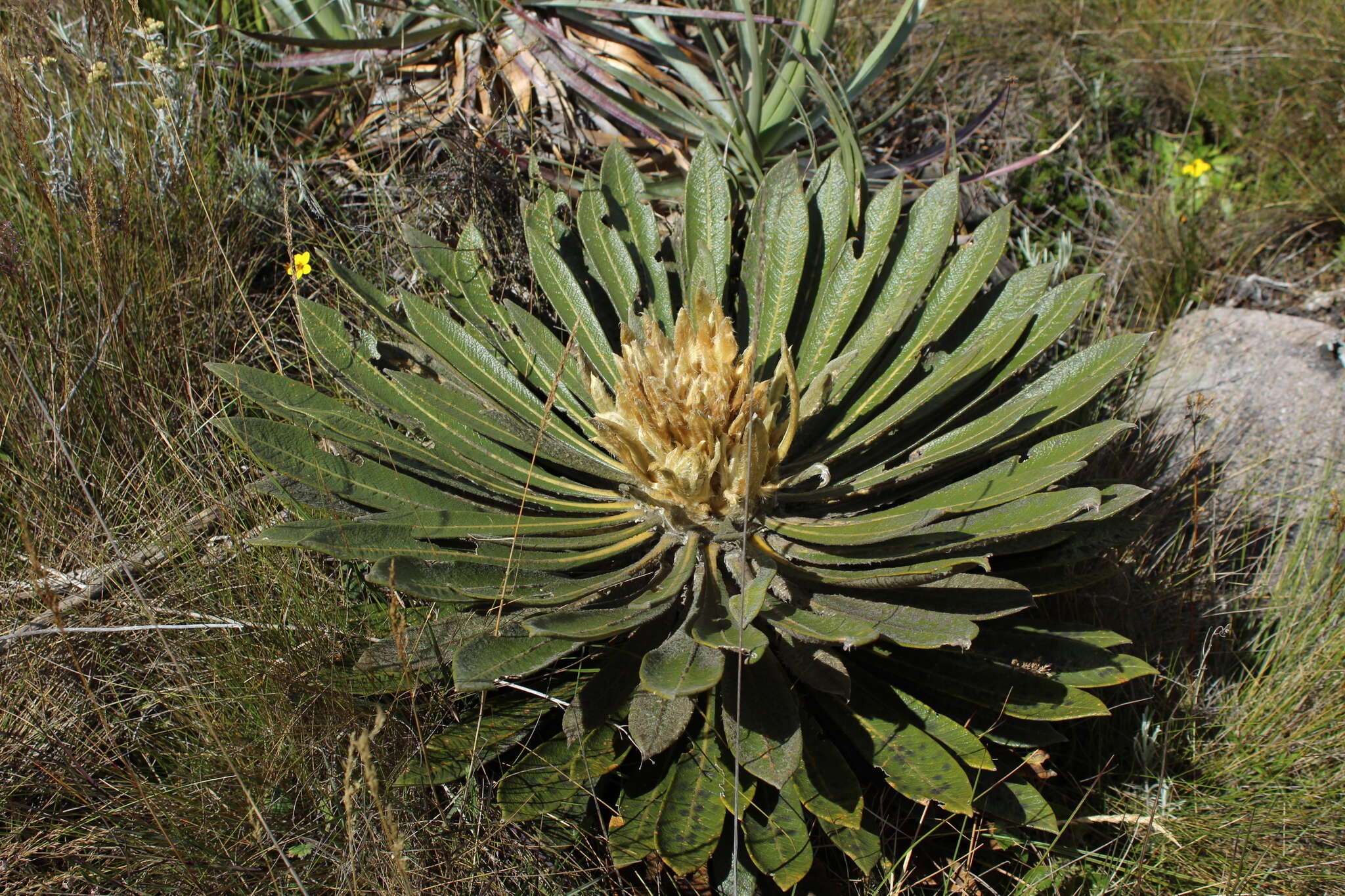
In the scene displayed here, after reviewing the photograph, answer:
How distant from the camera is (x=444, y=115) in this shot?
10.9 feet

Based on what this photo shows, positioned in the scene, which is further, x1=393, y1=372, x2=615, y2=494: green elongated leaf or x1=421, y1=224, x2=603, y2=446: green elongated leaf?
x1=421, y1=224, x2=603, y2=446: green elongated leaf

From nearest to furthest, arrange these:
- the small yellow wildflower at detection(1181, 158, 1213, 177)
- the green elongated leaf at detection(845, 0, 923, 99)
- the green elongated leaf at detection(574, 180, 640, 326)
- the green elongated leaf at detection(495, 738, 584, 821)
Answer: the green elongated leaf at detection(495, 738, 584, 821) → the green elongated leaf at detection(574, 180, 640, 326) → the green elongated leaf at detection(845, 0, 923, 99) → the small yellow wildflower at detection(1181, 158, 1213, 177)

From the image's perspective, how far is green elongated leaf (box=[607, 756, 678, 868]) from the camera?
1.81m

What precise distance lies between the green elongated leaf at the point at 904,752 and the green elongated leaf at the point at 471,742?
59 centimetres

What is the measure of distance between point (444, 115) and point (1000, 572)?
2286mm

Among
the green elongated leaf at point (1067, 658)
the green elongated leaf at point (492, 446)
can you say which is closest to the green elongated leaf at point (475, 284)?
the green elongated leaf at point (492, 446)

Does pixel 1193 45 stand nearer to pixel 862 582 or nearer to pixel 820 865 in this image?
pixel 862 582

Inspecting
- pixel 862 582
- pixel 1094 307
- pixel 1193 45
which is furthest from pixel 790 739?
pixel 1193 45

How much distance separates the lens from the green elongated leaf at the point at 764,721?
1756 mm

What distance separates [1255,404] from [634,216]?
2.02 meters

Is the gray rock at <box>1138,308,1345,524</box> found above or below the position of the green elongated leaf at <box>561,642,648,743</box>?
above

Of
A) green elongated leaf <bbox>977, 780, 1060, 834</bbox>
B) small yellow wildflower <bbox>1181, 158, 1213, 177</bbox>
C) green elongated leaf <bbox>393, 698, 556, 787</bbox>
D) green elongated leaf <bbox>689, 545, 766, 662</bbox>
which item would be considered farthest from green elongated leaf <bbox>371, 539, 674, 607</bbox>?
small yellow wildflower <bbox>1181, 158, 1213, 177</bbox>

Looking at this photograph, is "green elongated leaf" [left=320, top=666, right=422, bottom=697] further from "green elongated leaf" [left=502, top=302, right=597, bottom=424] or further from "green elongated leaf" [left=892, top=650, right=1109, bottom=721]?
"green elongated leaf" [left=892, top=650, right=1109, bottom=721]

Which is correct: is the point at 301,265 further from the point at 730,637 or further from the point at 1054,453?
the point at 1054,453
